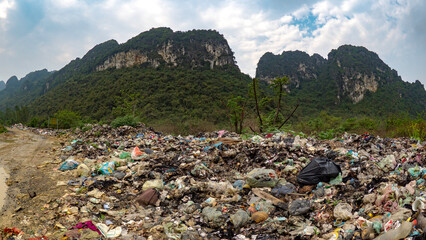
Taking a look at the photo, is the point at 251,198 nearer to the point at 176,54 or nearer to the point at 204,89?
the point at 204,89

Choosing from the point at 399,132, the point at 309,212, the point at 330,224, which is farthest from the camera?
the point at 399,132

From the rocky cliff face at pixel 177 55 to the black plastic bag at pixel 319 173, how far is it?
170ft

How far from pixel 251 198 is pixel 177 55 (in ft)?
181

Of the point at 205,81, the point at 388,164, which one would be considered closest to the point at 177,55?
the point at 205,81

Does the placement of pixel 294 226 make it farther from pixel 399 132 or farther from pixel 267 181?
pixel 399 132

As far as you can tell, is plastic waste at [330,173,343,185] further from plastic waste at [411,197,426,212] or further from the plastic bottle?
the plastic bottle

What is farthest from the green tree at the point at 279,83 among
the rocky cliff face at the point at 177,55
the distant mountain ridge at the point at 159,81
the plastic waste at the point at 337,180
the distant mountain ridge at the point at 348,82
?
the rocky cliff face at the point at 177,55

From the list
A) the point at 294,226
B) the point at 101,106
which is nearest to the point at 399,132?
the point at 294,226

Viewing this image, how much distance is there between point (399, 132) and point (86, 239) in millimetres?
10727

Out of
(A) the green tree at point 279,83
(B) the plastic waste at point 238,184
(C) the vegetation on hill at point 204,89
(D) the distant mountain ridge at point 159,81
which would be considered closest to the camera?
(B) the plastic waste at point 238,184

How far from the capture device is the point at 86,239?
2.07 meters

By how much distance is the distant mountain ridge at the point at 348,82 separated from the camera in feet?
156

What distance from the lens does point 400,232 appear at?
155 cm

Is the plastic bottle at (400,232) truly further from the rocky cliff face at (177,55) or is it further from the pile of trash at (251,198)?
the rocky cliff face at (177,55)
